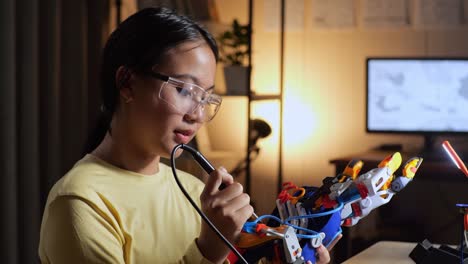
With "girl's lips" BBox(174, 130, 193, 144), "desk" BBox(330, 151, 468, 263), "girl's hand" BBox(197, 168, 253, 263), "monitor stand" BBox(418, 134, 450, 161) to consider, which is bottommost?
"desk" BBox(330, 151, 468, 263)

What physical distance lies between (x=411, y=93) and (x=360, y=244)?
2.15 feet

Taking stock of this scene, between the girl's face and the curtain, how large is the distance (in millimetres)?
1036

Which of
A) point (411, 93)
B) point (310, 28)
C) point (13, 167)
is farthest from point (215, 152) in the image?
point (13, 167)

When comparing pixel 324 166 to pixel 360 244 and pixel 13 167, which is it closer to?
pixel 360 244

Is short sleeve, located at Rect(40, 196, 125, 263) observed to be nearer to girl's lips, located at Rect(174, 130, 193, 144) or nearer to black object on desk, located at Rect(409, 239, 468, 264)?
girl's lips, located at Rect(174, 130, 193, 144)

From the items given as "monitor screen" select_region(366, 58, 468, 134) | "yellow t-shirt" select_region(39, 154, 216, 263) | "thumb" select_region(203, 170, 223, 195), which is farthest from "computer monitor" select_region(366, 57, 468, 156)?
"thumb" select_region(203, 170, 223, 195)

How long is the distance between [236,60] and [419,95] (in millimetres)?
757

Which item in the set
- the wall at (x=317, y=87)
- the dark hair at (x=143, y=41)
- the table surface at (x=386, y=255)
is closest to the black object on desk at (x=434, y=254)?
the table surface at (x=386, y=255)

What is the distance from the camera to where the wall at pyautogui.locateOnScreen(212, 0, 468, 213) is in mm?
2961

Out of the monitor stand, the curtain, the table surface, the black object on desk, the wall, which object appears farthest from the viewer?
the wall

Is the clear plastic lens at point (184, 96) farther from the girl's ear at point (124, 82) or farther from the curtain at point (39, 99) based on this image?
the curtain at point (39, 99)

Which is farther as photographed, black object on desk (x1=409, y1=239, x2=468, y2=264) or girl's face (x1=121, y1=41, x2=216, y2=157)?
black object on desk (x1=409, y1=239, x2=468, y2=264)

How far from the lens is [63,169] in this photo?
2492 millimetres

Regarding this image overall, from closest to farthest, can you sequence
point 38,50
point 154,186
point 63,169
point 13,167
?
point 154,186
point 13,167
point 38,50
point 63,169
